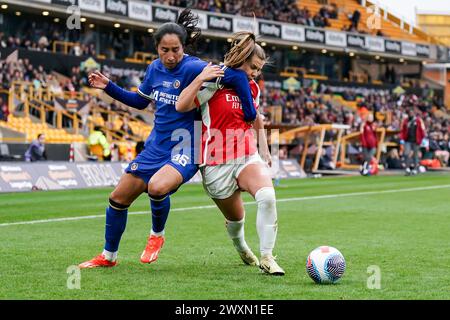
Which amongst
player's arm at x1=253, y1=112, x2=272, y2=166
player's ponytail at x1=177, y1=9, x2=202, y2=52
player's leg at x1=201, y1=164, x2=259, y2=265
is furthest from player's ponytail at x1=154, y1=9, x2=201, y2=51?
player's leg at x1=201, y1=164, x2=259, y2=265

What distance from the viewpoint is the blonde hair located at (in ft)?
25.6

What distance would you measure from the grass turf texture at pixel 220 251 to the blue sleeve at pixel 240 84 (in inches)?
58.5

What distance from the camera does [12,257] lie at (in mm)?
8734

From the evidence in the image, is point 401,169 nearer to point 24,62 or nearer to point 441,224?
point 24,62

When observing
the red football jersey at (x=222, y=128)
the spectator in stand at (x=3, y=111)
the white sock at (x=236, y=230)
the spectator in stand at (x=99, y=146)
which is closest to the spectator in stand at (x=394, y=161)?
the spectator in stand at (x=99, y=146)

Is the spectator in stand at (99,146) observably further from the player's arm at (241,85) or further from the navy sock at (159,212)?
the player's arm at (241,85)

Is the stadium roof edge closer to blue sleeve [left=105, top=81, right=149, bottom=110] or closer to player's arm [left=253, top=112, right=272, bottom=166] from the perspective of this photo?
blue sleeve [left=105, top=81, right=149, bottom=110]

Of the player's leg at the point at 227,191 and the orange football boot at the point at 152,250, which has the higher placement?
the player's leg at the point at 227,191

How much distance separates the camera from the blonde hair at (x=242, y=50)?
25.6ft

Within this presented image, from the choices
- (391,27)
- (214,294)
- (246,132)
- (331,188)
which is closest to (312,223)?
(246,132)

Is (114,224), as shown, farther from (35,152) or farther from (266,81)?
(266,81)

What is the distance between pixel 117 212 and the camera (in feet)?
26.8

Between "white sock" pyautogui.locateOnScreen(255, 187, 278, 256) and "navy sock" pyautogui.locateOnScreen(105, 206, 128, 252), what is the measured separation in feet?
4.38

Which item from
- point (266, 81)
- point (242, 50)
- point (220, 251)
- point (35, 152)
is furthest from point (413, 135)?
point (242, 50)
